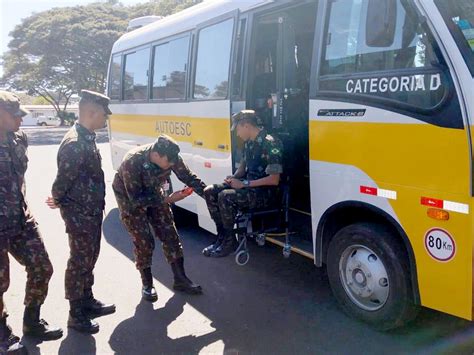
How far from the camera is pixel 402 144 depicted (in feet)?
10.9

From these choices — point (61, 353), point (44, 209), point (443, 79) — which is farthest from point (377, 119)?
point (44, 209)

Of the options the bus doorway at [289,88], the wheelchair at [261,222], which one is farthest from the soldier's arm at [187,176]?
the bus doorway at [289,88]

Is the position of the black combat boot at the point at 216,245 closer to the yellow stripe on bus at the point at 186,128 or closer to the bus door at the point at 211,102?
the bus door at the point at 211,102

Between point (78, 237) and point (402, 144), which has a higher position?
point (402, 144)

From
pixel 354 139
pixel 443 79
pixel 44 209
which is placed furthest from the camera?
pixel 44 209

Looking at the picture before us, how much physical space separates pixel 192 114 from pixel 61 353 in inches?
128

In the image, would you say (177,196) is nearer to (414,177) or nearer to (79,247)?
Answer: (79,247)

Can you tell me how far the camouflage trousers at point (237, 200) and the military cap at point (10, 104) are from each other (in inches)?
77.4

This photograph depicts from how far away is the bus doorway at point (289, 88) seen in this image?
5.10 meters

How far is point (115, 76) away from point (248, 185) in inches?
201

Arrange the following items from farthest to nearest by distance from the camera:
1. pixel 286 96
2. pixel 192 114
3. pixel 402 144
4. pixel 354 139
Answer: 1. pixel 192 114
2. pixel 286 96
3. pixel 354 139
4. pixel 402 144

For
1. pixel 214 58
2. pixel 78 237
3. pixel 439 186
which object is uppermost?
pixel 214 58

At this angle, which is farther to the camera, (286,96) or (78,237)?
(286,96)

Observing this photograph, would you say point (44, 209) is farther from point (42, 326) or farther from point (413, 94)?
point (413, 94)
